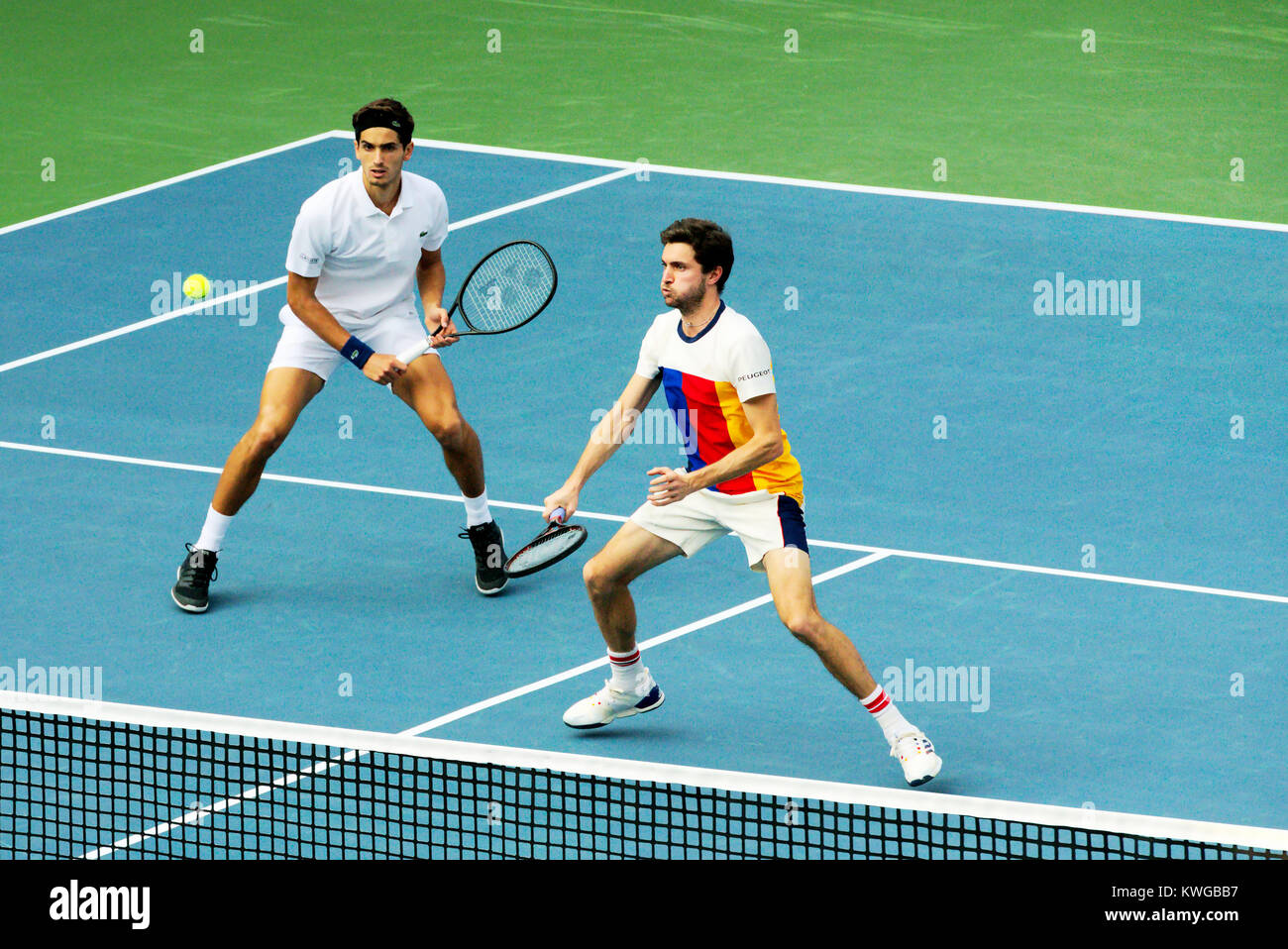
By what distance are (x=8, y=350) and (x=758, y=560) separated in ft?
22.2

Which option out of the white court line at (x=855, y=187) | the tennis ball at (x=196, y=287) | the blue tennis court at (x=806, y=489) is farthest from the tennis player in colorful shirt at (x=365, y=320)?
the white court line at (x=855, y=187)

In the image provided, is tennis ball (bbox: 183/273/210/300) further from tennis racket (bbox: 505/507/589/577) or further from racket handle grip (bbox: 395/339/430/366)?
tennis racket (bbox: 505/507/589/577)

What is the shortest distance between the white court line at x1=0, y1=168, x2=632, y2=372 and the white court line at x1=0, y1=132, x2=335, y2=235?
2319 millimetres

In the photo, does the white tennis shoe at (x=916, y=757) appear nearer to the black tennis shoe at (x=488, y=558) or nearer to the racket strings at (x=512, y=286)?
the black tennis shoe at (x=488, y=558)

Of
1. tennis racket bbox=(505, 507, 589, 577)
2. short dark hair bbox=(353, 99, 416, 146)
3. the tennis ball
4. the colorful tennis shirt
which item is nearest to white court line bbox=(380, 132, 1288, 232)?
the tennis ball

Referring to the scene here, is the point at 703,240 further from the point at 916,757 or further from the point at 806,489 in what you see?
the point at 806,489

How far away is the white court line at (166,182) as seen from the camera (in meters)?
17.1

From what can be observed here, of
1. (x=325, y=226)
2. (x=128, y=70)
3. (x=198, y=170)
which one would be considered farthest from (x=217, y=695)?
(x=128, y=70)

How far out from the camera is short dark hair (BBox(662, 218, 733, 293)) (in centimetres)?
895

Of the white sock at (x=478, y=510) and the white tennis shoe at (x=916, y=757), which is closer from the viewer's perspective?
the white tennis shoe at (x=916, y=757)

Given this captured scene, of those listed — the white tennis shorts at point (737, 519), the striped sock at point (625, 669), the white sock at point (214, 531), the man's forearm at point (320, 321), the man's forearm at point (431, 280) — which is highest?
the man's forearm at point (431, 280)

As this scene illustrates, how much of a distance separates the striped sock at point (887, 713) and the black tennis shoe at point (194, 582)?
3.37 metres

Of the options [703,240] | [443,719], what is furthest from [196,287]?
[703,240]

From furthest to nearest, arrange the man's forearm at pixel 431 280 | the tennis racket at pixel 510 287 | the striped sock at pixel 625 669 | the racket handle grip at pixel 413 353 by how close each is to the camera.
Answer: the man's forearm at pixel 431 280 < the tennis racket at pixel 510 287 < the racket handle grip at pixel 413 353 < the striped sock at pixel 625 669
